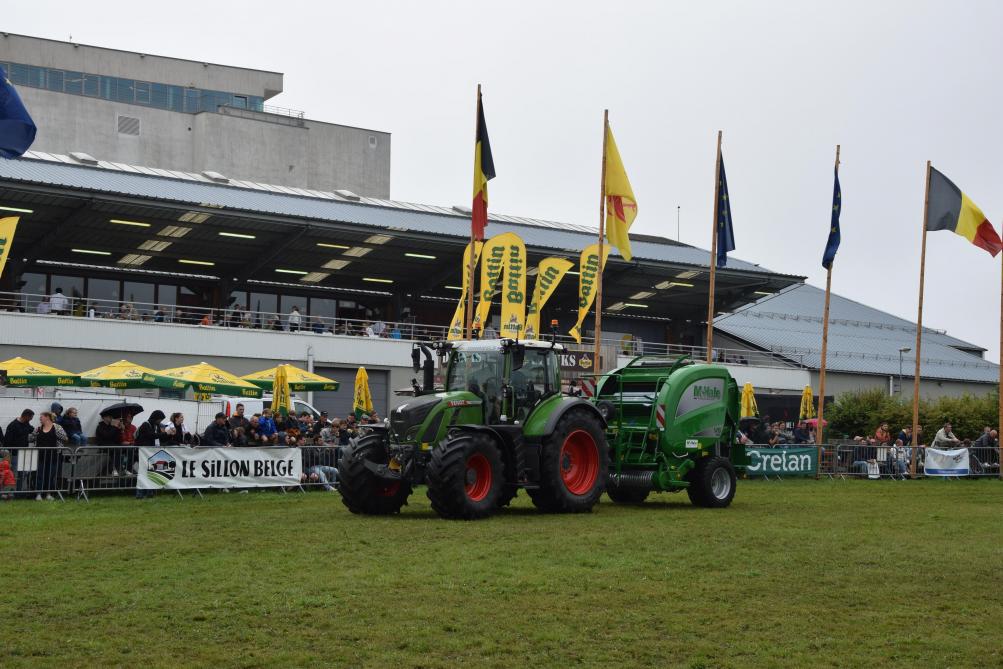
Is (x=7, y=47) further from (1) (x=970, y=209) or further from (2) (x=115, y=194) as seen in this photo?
(1) (x=970, y=209)

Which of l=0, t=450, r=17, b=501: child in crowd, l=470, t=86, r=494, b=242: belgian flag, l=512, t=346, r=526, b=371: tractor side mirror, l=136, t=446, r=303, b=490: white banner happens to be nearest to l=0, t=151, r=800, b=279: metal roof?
l=470, t=86, r=494, b=242: belgian flag

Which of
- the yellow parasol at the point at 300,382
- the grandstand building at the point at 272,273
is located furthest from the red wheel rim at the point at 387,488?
the yellow parasol at the point at 300,382

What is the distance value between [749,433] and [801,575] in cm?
2097

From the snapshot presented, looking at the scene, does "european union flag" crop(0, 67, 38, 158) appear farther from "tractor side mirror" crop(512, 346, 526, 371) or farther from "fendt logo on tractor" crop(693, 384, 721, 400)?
"fendt logo on tractor" crop(693, 384, 721, 400)

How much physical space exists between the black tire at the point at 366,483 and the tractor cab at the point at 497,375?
1381mm

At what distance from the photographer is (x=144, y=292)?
163ft

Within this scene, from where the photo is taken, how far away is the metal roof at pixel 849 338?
2515 inches

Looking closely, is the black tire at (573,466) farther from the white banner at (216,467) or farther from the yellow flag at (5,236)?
the yellow flag at (5,236)

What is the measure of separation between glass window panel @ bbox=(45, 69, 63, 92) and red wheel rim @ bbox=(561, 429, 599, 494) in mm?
58341

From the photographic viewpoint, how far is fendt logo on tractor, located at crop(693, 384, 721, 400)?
20297mm

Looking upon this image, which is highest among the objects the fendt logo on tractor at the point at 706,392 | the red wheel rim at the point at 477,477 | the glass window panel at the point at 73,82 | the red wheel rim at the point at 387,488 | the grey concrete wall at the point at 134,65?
the grey concrete wall at the point at 134,65

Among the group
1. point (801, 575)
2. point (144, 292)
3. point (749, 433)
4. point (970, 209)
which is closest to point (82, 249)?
point (144, 292)

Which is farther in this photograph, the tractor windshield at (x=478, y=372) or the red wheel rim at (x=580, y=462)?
the red wheel rim at (x=580, y=462)

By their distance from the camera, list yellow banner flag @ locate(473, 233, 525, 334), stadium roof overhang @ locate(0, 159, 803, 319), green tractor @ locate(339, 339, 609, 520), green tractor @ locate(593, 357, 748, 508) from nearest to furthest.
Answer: green tractor @ locate(339, 339, 609, 520), green tractor @ locate(593, 357, 748, 508), yellow banner flag @ locate(473, 233, 525, 334), stadium roof overhang @ locate(0, 159, 803, 319)
